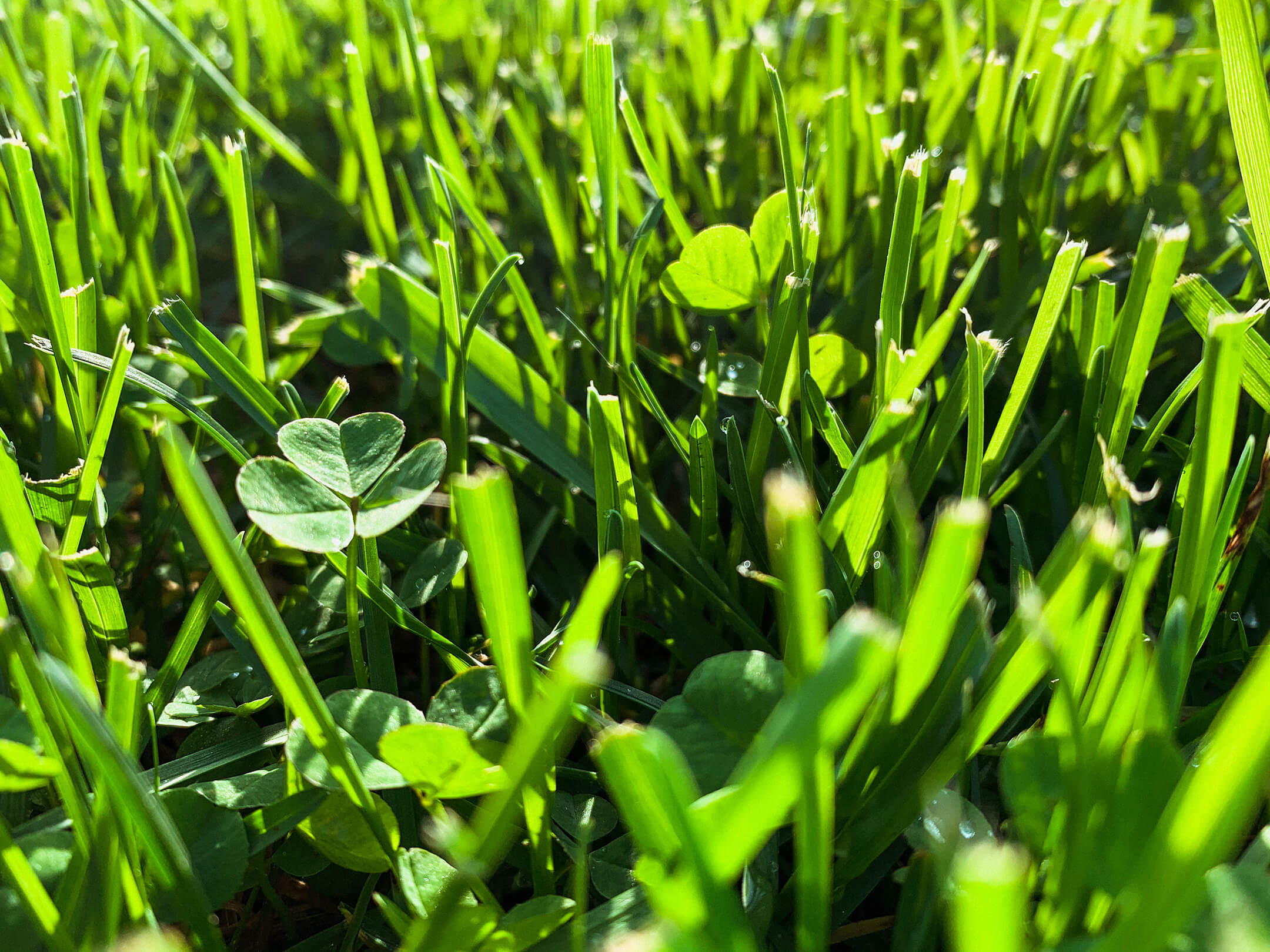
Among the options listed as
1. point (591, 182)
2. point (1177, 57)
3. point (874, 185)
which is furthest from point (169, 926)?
point (1177, 57)

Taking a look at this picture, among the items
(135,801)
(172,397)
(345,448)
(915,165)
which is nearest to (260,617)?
(135,801)

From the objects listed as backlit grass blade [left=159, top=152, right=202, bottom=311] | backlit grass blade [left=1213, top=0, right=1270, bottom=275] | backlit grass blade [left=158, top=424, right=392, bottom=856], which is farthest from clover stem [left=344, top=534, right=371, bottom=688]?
backlit grass blade [left=1213, top=0, right=1270, bottom=275]

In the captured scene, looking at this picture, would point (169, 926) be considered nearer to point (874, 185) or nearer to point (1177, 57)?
point (874, 185)

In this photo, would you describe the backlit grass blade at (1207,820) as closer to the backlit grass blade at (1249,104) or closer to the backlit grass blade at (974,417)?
the backlit grass blade at (974,417)

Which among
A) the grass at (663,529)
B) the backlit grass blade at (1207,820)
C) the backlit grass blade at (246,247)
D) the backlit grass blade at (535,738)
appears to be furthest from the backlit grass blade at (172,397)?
the backlit grass blade at (1207,820)

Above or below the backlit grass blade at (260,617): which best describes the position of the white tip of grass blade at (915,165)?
above

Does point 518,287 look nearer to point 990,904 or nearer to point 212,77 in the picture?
point 212,77

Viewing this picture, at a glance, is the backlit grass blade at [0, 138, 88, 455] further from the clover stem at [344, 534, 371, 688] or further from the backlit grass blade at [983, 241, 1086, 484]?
the backlit grass blade at [983, 241, 1086, 484]
